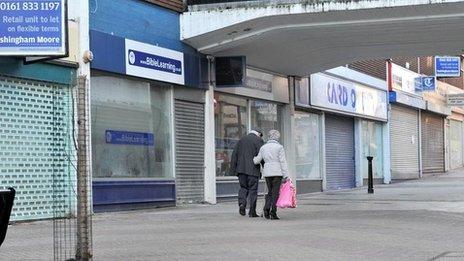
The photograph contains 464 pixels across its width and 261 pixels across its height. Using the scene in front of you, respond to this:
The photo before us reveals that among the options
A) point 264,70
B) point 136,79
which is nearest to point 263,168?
point 136,79

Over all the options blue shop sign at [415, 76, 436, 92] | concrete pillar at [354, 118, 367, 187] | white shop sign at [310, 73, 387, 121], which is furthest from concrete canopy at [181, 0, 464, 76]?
blue shop sign at [415, 76, 436, 92]

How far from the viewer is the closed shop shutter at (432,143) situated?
33.8 meters

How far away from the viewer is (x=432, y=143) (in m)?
35.1

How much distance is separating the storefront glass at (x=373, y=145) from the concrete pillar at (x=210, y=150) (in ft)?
37.5

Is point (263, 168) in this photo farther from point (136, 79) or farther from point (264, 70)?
point (264, 70)

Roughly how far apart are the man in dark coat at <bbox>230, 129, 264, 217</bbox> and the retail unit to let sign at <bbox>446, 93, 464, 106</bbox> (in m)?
25.2

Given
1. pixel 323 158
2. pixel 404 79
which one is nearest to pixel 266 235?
pixel 323 158

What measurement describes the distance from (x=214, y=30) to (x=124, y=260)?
892 centimetres

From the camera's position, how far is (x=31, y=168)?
1227 centimetres

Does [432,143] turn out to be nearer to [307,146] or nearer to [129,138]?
[307,146]

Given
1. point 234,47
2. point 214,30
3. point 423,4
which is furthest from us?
point 234,47

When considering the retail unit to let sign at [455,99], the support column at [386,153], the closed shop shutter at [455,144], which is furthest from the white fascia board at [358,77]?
the closed shop shutter at [455,144]

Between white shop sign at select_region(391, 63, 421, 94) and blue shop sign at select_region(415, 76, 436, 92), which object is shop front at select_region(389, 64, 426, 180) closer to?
white shop sign at select_region(391, 63, 421, 94)

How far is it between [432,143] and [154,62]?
23.5 meters
